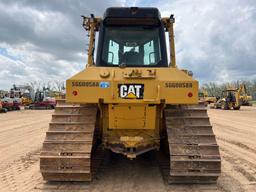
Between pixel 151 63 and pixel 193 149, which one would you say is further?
pixel 151 63

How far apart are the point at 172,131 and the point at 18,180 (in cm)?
296

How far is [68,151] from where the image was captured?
16.7ft

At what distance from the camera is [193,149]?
510 cm

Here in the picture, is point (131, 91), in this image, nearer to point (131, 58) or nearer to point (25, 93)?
point (131, 58)

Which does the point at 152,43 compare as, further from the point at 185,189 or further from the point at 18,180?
the point at 18,180

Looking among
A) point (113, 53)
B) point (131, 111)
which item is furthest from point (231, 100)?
point (131, 111)

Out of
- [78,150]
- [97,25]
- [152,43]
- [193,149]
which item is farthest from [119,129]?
[97,25]

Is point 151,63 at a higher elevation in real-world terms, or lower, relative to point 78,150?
higher

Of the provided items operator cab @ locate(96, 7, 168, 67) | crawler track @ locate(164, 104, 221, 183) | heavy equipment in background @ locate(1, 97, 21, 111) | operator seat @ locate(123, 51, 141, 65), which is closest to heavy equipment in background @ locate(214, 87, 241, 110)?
heavy equipment in background @ locate(1, 97, 21, 111)

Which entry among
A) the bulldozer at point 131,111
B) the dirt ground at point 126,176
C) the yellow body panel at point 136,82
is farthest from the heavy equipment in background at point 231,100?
the yellow body panel at point 136,82

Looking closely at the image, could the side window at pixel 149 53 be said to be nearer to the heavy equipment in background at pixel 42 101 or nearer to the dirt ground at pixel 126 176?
the dirt ground at pixel 126 176

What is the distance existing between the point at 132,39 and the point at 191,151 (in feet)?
8.03

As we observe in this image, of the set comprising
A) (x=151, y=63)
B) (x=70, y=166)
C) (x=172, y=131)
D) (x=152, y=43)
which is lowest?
(x=70, y=166)

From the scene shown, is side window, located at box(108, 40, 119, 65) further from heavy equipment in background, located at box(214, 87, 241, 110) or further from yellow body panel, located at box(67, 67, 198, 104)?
heavy equipment in background, located at box(214, 87, 241, 110)
